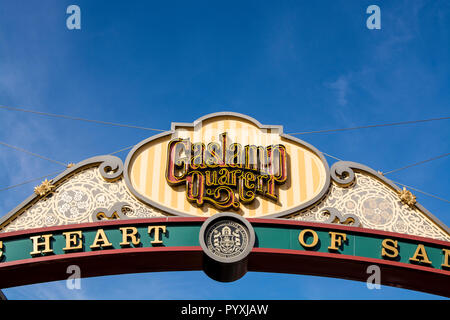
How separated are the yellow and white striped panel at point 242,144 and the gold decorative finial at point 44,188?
1.28 metres

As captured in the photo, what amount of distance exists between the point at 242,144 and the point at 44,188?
3.31m

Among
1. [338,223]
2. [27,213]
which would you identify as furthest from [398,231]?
[27,213]

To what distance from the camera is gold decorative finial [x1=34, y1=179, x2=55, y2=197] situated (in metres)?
9.59

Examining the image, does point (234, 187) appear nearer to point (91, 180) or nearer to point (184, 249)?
point (184, 249)

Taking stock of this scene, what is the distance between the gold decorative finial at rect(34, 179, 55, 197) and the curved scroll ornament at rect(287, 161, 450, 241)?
12.6 ft

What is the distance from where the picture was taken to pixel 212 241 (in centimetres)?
902

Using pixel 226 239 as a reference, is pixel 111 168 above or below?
above

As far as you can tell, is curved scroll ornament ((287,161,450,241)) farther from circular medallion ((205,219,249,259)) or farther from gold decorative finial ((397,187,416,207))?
circular medallion ((205,219,249,259))

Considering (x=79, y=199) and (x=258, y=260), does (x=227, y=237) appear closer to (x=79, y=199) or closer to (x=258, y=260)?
(x=258, y=260)

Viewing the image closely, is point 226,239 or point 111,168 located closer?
point 226,239

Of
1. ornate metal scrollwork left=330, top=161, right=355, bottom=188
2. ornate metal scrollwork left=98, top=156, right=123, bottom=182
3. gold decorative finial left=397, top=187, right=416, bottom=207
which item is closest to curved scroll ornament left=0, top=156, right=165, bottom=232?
→ ornate metal scrollwork left=98, top=156, right=123, bottom=182

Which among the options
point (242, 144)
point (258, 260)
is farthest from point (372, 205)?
point (242, 144)

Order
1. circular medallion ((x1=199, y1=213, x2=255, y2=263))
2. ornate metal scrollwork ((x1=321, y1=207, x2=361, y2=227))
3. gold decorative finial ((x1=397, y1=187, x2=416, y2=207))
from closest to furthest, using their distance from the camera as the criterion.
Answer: circular medallion ((x1=199, y1=213, x2=255, y2=263)) < ornate metal scrollwork ((x1=321, y1=207, x2=361, y2=227)) < gold decorative finial ((x1=397, y1=187, x2=416, y2=207))

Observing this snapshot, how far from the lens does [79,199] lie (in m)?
9.60
